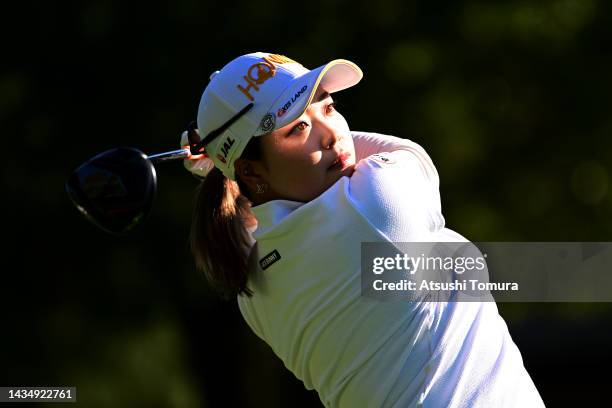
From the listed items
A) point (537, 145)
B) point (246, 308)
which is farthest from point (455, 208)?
point (246, 308)

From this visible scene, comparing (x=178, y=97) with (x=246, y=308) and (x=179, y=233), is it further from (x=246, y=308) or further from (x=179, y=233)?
(x=246, y=308)

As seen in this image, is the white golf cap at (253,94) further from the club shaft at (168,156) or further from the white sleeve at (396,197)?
the white sleeve at (396,197)

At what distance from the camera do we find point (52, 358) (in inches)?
320

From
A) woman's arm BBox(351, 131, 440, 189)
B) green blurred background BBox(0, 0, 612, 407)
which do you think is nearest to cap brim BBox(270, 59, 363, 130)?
woman's arm BBox(351, 131, 440, 189)

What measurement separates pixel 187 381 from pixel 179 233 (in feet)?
3.60

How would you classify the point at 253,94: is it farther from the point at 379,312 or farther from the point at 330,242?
the point at 379,312

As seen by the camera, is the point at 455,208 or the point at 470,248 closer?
the point at 470,248

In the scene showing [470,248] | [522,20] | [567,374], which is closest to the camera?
[470,248]

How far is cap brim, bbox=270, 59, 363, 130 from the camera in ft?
9.80

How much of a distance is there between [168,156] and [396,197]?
2.78 feet

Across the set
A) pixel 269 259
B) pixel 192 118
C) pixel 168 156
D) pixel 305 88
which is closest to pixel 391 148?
pixel 305 88

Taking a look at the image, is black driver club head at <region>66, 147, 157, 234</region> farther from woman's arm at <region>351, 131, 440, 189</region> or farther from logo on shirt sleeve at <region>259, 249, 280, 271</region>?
woman's arm at <region>351, 131, 440, 189</region>

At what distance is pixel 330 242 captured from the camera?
9.72 ft

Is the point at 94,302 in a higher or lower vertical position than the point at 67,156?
lower
